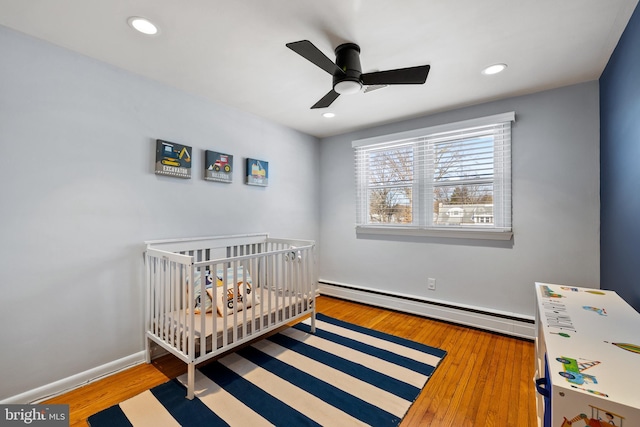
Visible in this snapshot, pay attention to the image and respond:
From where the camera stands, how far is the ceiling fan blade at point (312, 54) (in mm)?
1414

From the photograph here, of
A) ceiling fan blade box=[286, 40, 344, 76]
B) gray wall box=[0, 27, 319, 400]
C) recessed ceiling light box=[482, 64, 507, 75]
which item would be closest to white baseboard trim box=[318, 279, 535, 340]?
gray wall box=[0, 27, 319, 400]

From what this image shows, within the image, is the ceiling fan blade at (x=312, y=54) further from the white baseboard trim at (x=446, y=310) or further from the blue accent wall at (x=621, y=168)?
the white baseboard trim at (x=446, y=310)

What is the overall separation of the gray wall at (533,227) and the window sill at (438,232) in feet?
0.21

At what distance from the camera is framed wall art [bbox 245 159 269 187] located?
2.91 m

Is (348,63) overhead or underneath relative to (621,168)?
overhead

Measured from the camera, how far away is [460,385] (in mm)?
1837

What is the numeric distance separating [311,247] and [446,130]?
1835 millimetres

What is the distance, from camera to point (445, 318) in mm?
2889

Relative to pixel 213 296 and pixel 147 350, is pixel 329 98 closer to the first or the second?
pixel 213 296

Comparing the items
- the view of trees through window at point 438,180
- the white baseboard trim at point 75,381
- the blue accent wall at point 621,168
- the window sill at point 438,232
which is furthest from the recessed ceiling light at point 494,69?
the white baseboard trim at point 75,381

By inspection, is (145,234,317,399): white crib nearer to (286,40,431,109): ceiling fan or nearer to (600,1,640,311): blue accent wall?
(286,40,431,109): ceiling fan

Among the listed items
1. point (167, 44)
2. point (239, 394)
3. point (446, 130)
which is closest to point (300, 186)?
point (446, 130)

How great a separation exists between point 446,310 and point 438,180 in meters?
1.36

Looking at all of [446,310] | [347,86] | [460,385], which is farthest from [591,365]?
[446,310]
